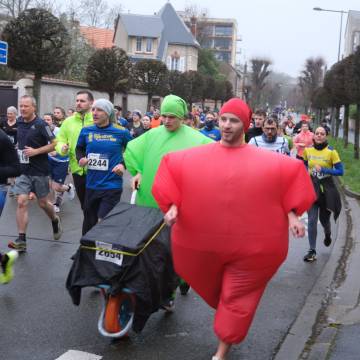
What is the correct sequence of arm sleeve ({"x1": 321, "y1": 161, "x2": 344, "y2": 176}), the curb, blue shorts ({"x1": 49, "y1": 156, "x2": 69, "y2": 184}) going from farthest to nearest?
1. the curb
2. blue shorts ({"x1": 49, "y1": 156, "x2": 69, "y2": 184})
3. arm sleeve ({"x1": 321, "y1": 161, "x2": 344, "y2": 176})

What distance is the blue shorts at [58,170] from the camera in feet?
37.6

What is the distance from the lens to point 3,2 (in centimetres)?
4284

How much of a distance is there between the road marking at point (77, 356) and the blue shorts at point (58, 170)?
709 cm

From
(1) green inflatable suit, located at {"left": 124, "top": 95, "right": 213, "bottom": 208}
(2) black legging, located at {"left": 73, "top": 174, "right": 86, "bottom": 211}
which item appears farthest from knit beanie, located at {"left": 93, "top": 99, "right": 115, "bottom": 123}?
(2) black legging, located at {"left": 73, "top": 174, "right": 86, "bottom": 211}

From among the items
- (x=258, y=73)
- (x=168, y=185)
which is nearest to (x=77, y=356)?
(x=168, y=185)

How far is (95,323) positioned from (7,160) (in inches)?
66.9

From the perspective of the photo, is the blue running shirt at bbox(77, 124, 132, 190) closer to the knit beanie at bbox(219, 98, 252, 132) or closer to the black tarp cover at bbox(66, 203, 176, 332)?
the black tarp cover at bbox(66, 203, 176, 332)

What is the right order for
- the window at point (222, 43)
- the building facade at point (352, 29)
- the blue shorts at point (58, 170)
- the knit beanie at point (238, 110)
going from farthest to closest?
the window at point (222, 43), the building facade at point (352, 29), the blue shorts at point (58, 170), the knit beanie at point (238, 110)

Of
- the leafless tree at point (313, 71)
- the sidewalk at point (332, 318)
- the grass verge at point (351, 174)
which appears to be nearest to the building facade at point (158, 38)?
the leafless tree at point (313, 71)

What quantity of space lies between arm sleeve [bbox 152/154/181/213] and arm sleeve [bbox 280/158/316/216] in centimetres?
68

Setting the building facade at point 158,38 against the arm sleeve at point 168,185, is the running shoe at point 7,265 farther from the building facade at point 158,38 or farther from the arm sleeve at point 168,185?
the building facade at point 158,38

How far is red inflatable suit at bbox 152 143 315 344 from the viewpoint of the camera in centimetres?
407

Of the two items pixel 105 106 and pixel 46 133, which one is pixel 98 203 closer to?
pixel 105 106

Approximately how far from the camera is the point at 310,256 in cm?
796
